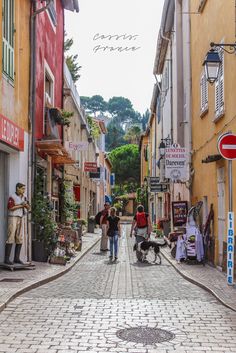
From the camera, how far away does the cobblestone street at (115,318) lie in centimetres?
604

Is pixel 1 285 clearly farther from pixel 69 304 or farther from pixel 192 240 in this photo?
pixel 192 240

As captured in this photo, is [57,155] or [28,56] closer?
[28,56]

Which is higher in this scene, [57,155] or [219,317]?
[57,155]

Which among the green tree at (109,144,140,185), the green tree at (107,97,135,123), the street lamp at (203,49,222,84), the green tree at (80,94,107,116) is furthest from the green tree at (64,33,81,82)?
the green tree at (107,97,135,123)

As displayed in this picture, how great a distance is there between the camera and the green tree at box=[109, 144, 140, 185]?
72938mm

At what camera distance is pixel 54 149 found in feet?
50.0

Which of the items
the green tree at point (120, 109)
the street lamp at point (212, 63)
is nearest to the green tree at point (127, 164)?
the green tree at point (120, 109)

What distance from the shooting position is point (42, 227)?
13.9m

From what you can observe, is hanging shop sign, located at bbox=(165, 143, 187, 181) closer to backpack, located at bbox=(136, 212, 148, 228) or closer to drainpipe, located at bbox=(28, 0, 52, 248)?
backpack, located at bbox=(136, 212, 148, 228)

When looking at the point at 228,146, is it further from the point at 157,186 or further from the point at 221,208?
the point at 157,186

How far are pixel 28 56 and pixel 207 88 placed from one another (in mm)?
4769

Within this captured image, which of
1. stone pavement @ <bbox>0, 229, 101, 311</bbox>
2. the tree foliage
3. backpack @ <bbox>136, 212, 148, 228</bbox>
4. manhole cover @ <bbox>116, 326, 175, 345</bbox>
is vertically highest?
the tree foliage

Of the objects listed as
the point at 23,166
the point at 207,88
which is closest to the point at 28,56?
the point at 23,166

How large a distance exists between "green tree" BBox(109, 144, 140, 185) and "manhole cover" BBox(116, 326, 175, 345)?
6591cm
